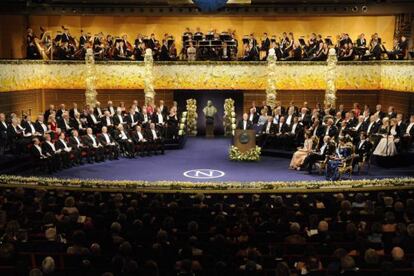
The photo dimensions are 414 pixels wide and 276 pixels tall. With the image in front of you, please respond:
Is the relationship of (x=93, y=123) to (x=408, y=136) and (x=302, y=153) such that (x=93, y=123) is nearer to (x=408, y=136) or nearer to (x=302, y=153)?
(x=302, y=153)

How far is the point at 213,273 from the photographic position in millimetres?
6289

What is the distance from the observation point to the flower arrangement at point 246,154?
17.5 metres

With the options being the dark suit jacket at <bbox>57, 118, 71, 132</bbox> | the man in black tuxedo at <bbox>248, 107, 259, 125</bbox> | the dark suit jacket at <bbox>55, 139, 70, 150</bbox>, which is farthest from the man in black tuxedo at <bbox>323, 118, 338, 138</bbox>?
the dark suit jacket at <bbox>57, 118, 71, 132</bbox>

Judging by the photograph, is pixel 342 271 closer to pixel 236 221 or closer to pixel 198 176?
pixel 236 221

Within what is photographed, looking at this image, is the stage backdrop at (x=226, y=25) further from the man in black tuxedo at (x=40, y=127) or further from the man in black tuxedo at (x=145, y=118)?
the man in black tuxedo at (x=40, y=127)

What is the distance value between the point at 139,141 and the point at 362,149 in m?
7.85

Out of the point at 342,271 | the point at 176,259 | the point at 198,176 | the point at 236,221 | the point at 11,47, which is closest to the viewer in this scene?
the point at 342,271

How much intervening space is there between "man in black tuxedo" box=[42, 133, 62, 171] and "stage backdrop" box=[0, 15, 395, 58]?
11962 millimetres

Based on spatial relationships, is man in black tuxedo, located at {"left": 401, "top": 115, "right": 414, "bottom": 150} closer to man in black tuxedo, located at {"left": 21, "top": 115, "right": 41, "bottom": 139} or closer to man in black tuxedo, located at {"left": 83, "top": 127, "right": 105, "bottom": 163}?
man in black tuxedo, located at {"left": 83, "top": 127, "right": 105, "bottom": 163}

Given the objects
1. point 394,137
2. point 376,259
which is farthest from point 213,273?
point 394,137

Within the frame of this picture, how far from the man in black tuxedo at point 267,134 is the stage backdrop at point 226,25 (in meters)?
8.86

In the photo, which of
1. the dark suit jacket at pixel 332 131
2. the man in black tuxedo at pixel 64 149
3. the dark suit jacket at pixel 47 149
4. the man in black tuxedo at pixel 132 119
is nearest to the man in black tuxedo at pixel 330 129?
the dark suit jacket at pixel 332 131

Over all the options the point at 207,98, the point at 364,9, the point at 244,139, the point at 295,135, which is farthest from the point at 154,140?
the point at 364,9

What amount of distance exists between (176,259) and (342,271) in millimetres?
2189
